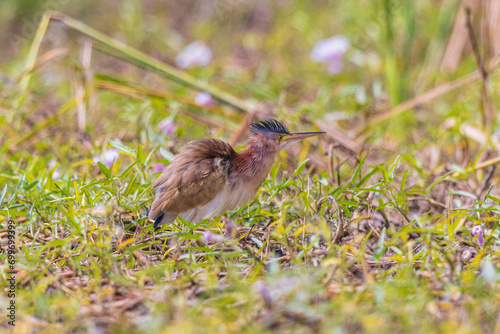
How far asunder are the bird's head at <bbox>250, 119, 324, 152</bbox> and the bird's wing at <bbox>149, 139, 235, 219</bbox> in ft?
1.06

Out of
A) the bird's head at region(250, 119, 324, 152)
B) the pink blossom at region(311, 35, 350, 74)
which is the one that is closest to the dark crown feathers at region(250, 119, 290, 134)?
the bird's head at region(250, 119, 324, 152)

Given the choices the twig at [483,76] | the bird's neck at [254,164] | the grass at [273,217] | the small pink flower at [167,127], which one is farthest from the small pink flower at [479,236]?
the small pink flower at [167,127]

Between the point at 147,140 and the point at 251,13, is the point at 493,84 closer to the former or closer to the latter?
the point at 147,140

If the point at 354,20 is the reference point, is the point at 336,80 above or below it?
below

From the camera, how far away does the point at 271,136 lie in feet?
11.6

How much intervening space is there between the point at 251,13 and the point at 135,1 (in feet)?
5.10

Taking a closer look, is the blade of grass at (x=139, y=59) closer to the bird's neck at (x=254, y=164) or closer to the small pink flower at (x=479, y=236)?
the bird's neck at (x=254, y=164)

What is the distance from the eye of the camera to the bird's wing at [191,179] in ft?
10.0

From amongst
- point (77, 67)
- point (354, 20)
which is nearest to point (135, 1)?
point (354, 20)

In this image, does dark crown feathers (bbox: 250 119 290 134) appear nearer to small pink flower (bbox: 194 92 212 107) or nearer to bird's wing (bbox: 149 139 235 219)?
bird's wing (bbox: 149 139 235 219)

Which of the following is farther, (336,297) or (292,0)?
(292,0)

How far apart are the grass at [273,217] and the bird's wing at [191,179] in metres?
0.10

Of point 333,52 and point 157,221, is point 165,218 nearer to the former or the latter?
point 157,221

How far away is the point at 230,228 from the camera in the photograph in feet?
10.2
